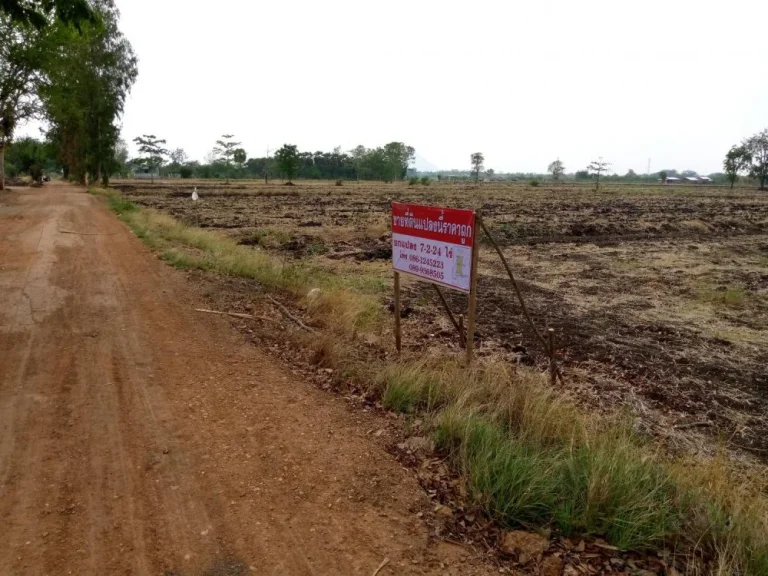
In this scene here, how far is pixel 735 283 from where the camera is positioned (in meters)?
14.8

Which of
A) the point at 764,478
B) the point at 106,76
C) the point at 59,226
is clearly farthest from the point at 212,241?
the point at 106,76

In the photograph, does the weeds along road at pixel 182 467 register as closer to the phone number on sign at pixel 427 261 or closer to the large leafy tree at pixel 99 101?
the phone number on sign at pixel 427 261

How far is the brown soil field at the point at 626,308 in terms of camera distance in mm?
6816

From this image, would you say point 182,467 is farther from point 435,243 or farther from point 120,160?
point 120,160

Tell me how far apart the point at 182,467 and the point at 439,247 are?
3457mm

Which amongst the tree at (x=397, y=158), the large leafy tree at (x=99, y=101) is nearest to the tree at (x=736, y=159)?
the tree at (x=397, y=158)

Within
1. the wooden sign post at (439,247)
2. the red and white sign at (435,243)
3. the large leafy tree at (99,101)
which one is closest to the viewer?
the wooden sign post at (439,247)

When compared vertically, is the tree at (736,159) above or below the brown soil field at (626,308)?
above

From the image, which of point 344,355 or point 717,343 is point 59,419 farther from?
point 717,343

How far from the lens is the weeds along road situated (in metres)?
3.23


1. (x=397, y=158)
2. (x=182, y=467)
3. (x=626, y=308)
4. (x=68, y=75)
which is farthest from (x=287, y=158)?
(x=182, y=467)

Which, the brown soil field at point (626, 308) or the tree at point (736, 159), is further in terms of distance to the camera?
the tree at point (736, 159)

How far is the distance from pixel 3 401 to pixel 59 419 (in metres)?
0.76

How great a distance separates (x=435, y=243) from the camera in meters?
6.22
